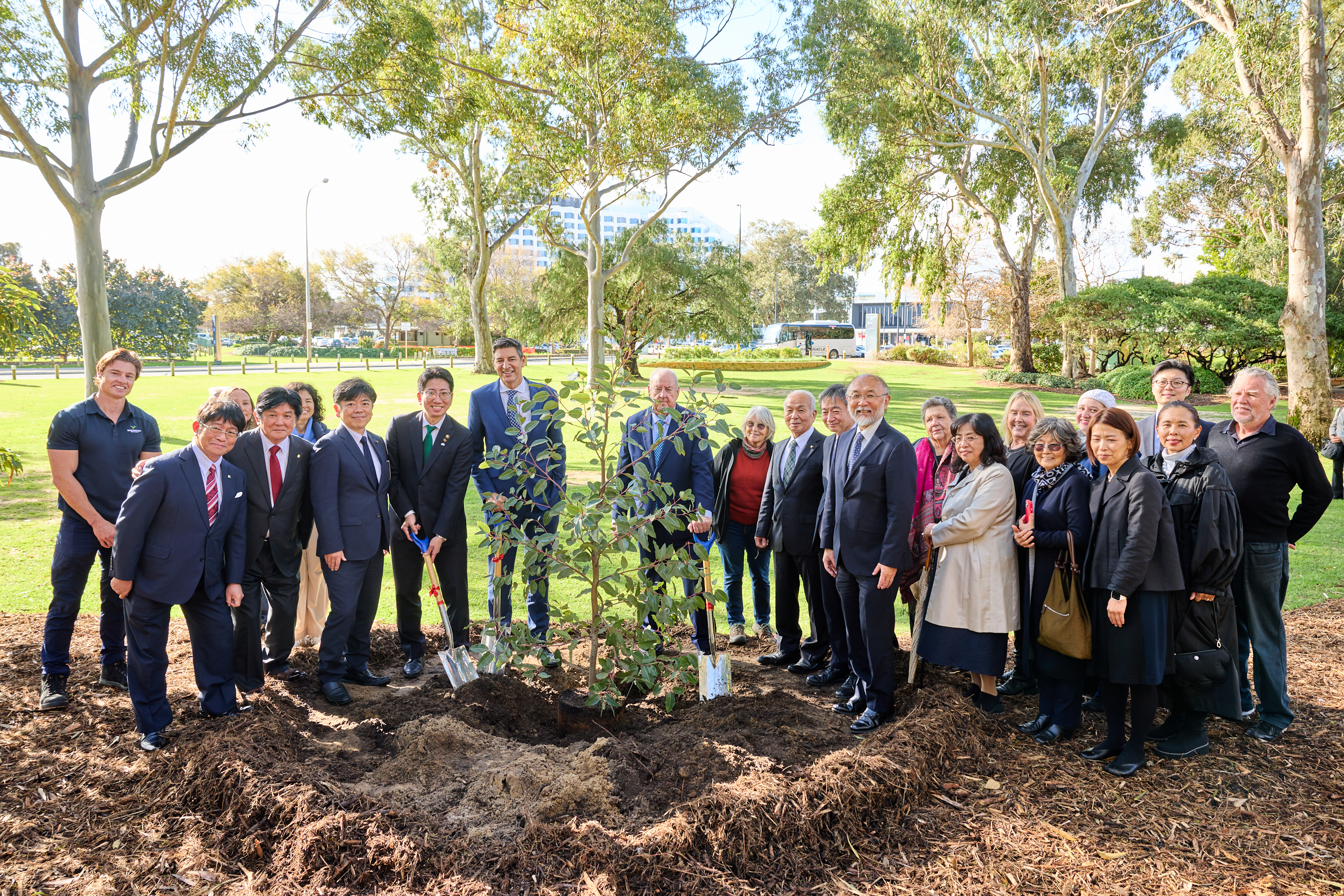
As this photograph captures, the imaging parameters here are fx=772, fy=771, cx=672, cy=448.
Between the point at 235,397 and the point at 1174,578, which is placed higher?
the point at 235,397

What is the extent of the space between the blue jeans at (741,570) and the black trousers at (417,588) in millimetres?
1795

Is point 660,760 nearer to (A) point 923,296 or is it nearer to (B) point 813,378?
(A) point 923,296

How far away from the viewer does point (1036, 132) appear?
2475cm

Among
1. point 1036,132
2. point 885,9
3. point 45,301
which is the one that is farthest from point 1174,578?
point 45,301

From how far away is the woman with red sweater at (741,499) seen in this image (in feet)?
17.5

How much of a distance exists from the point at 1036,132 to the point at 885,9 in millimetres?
7682

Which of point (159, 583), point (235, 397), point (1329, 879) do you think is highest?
point (235, 397)

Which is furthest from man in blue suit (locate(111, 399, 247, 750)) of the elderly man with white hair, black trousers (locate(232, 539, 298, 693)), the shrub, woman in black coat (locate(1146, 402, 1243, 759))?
the shrub

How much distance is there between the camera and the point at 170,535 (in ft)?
12.3

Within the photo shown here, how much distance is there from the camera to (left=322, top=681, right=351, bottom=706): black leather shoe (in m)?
4.39

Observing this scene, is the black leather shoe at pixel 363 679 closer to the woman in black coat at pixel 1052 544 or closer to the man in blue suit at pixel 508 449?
the man in blue suit at pixel 508 449

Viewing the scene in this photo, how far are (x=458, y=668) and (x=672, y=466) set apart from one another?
183 cm

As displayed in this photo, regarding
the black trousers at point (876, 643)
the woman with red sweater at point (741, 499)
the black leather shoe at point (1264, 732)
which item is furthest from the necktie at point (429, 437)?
the black leather shoe at point (1264, 732)

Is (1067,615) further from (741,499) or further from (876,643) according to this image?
(741,499)
